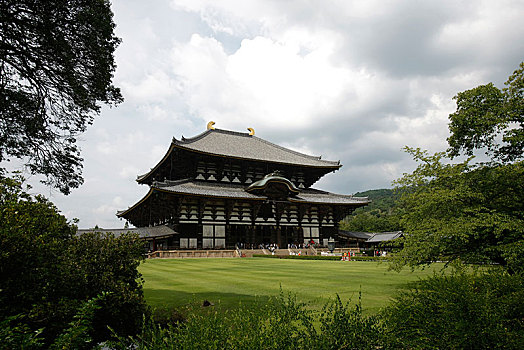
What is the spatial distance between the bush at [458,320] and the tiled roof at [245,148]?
105ft

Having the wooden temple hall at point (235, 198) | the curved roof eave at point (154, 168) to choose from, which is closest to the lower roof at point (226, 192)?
the wooden temple hall at point (235, 198)

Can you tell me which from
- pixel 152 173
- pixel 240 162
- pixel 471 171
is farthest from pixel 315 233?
pixel 471 171

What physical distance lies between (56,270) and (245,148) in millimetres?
39079

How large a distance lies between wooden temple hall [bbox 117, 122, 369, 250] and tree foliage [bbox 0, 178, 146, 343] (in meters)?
24.9

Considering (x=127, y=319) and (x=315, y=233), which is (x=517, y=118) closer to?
(x=127, y=319)

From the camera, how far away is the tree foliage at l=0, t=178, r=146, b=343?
4191 millimetres

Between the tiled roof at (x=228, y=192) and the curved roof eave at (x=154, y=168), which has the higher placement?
the curved roof eave at (x=154, y=168)

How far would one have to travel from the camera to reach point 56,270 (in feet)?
15.2

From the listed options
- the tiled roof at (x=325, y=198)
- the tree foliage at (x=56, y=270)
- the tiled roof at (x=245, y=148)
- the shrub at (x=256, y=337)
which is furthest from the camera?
the tiled roof at (x=325, y=198)

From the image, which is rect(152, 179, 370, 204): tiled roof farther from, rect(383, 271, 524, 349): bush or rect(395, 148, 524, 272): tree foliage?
rect(383, 271, 524, 349): bush

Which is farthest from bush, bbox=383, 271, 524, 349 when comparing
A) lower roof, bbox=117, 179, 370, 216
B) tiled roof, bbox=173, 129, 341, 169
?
tiled roof, bbox=173, 129, 341, 169

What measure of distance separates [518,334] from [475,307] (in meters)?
0.46

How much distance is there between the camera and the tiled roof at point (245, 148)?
127 ft

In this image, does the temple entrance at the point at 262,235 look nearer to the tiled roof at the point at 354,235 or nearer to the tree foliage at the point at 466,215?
the tiled roof at the point at 354,235
